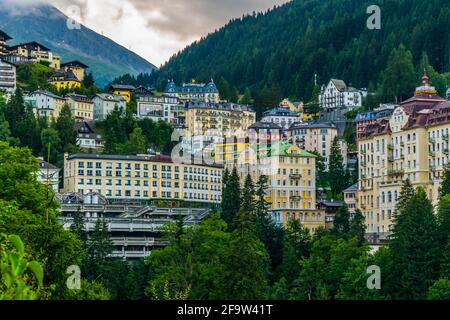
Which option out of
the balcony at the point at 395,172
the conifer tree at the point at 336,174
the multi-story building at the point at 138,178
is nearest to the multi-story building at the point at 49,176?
the multi-story building at the point at 138,178

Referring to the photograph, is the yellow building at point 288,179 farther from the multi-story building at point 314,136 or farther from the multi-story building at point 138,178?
the multi-story building at point 314,136

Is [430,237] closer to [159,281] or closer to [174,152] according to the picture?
[159,281]

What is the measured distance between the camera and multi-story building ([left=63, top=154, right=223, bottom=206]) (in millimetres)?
158500

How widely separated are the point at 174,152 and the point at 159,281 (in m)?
93.8

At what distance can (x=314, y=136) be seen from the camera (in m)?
196

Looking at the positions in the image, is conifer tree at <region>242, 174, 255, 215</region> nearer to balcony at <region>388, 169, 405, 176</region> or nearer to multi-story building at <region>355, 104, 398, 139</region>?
balcony at <region>388, 169, 405, 176</region>

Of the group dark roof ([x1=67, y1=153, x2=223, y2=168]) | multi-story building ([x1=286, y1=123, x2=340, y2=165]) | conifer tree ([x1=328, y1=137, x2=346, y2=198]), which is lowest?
conifer tree ([x1=328, y1=137, x2=346, y2=198])

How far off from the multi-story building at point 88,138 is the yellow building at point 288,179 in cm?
3106

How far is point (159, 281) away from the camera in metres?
94.5

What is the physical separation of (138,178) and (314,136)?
45.5m

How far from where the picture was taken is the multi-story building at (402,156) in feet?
439

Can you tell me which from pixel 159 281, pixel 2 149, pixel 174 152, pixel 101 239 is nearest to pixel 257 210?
pixel 101 239

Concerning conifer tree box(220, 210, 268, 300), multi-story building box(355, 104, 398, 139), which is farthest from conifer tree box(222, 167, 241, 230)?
multi-story building box(355, 104, 398, 139)

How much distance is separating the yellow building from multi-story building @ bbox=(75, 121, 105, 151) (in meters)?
31.1
